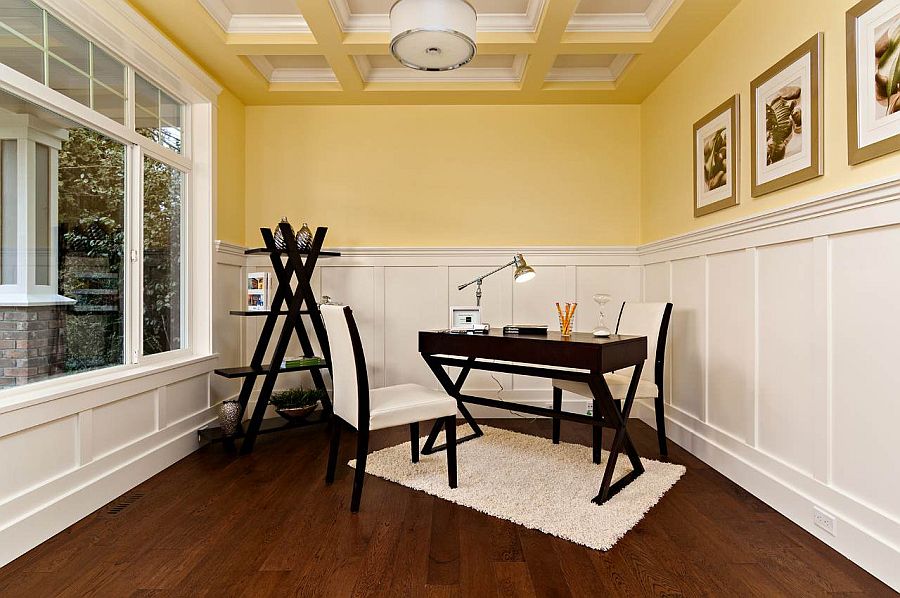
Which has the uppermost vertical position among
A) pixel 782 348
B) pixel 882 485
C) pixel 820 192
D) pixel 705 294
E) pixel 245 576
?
pixel 820 192

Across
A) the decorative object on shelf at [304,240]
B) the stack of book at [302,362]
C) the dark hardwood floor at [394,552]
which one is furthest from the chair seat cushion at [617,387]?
the decorative object on shelf at [304,240]

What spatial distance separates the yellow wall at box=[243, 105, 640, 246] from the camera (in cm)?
412

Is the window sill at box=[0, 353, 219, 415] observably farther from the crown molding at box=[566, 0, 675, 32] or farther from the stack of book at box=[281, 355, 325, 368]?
the crown molding at box=[566, 0, 675, 32]

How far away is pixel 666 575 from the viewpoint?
1766 mm

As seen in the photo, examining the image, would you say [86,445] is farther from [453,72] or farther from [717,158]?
[717,158]

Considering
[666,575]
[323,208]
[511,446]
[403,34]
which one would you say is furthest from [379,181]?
[666,575]

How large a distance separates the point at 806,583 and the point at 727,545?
293 millimetres

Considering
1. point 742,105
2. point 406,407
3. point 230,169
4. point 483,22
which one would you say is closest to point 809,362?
point 742,105

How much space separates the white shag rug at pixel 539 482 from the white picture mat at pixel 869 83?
1796 mm

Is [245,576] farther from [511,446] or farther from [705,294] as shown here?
[705,294]

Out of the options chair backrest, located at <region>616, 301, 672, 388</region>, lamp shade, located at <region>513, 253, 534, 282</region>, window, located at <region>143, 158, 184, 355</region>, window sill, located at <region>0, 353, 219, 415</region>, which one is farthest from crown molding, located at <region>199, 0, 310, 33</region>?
chair backrest, located at <region>616, 301, 672, 388</region>

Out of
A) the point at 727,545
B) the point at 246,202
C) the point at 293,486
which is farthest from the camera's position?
the point at 246,202

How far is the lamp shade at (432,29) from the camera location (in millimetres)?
2236

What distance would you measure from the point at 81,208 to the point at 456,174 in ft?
8.63
